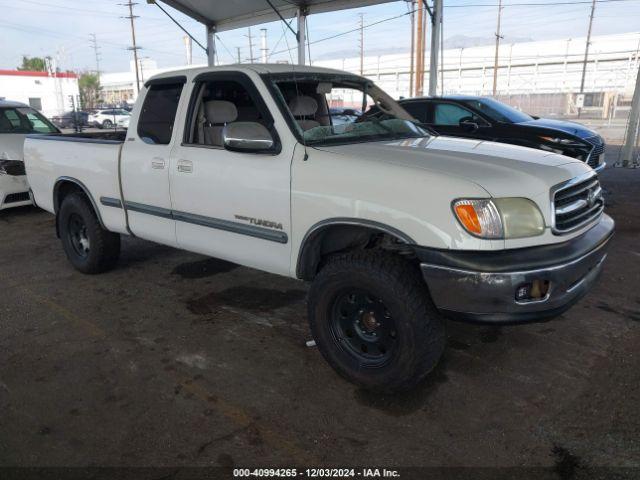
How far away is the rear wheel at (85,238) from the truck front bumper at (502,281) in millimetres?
3530

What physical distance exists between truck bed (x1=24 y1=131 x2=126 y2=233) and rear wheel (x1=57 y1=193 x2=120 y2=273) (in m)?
0.19

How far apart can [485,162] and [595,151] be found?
243 inches

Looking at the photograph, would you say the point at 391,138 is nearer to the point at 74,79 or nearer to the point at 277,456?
the point at 277,456

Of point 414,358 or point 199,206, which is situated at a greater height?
point 199,206

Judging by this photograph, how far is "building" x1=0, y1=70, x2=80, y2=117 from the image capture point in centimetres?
4997

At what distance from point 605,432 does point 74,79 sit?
63385 mm

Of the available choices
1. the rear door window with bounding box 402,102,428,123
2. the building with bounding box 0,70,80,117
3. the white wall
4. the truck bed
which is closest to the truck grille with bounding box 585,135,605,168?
the rear door window with bounding box 402,102,428,123

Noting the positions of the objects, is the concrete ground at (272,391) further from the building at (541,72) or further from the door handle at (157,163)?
the building at (541,72)

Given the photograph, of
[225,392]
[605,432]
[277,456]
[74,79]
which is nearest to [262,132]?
[225,392]

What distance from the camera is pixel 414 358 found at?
9.36ft

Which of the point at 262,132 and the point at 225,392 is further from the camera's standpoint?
the point at 262,132

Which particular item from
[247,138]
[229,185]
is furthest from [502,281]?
[229,185]

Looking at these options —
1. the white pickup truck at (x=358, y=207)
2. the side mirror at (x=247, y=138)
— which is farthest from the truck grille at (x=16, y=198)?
the side mirror at (x=247, y=138)

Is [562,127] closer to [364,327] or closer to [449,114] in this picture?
[449,114]
